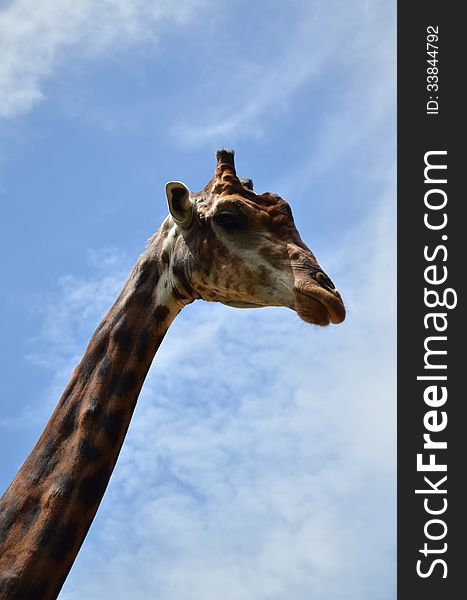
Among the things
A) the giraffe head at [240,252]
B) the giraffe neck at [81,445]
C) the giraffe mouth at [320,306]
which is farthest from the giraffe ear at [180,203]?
the giraffe mouth at [320,306]

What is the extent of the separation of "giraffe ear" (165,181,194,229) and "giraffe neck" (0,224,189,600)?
43cm

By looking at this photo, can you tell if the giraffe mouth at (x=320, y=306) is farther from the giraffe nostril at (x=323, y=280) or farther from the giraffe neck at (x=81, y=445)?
the giraffe neck at (x=81, y=445)

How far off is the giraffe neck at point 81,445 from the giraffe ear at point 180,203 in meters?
0.43

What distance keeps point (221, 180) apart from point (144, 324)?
1677 mm

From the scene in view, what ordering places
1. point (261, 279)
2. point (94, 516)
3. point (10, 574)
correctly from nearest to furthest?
point (10, 574), point (94, 516), point (261, 279)

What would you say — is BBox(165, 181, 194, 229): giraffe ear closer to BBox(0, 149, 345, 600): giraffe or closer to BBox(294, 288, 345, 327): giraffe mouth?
BBox(0, 149, 345, 600): giraffe

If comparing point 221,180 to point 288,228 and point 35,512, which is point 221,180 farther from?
point 35,512

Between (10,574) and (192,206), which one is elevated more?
(192,206)

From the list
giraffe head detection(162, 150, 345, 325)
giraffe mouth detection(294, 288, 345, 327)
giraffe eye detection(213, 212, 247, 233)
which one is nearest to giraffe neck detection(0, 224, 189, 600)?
giraffe head detection(162, 150, 345, 325)

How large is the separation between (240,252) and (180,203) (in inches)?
35.1

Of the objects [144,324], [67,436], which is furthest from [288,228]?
[67,436]

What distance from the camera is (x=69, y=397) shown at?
8891 millimetres

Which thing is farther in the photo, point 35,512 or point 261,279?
point 261,279

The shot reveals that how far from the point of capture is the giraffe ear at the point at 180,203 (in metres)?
9.42
